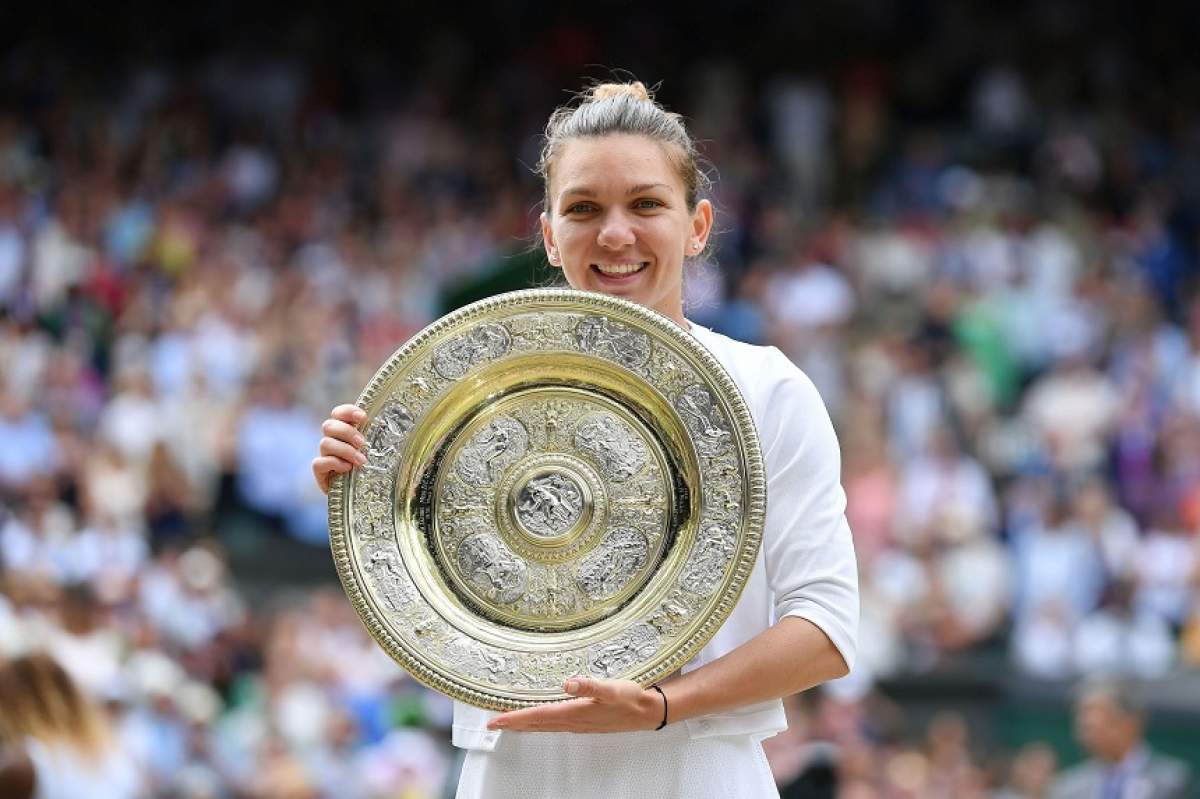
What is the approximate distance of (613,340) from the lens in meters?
2.78

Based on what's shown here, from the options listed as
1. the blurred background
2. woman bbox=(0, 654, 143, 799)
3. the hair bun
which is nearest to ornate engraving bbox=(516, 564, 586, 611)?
the hair bun

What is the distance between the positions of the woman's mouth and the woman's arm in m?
0.53

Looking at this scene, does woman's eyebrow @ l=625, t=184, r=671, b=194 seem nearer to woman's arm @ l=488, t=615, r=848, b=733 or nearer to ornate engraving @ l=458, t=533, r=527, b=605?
ornate engraving @ l=458, t=533, r=527, b=605

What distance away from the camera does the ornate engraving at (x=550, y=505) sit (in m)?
2.81

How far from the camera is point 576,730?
8.73 feet

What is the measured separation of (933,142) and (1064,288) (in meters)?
2.43

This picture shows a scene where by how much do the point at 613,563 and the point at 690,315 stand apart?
4196 mm

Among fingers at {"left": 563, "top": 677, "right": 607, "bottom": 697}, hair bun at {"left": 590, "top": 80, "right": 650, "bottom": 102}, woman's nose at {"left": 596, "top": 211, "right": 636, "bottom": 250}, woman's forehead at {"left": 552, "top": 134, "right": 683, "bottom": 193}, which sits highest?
hair bun at {"left": 590, "top": 80, "right": 650, "bottom": 102}

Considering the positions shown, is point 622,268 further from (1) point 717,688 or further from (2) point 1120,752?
(2) point 1120,752

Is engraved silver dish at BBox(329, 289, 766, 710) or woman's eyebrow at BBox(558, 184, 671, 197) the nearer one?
engraved silver dish at BBox(329, 289, 766, 710)

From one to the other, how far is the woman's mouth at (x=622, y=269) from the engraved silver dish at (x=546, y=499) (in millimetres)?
131

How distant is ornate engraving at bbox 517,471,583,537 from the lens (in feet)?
9.23

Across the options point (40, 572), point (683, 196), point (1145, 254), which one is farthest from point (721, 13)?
point (683, 196)

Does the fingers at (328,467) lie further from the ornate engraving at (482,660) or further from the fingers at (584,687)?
the fingers at (584,687)
